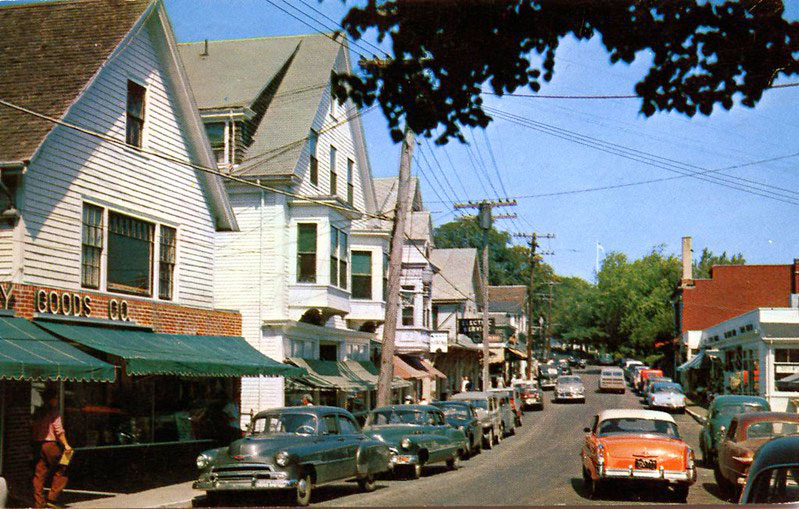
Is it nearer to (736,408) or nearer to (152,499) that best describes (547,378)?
(736,408)

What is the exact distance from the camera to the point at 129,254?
1942 cm

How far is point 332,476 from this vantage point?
1569 centimetres

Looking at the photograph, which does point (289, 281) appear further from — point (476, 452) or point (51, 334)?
point (51, 334)

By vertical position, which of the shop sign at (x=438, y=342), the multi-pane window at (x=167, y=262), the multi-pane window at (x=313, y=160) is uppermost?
the multi-pane window at (x=313, y=160)

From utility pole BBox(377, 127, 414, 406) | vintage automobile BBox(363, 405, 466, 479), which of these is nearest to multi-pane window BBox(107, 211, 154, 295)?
vintage automobile BBox(363, 405, 466, 479)

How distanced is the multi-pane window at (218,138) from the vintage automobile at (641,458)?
52.7ft

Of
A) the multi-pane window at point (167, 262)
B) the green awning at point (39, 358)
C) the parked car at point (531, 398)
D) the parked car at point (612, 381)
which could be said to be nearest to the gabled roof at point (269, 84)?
the multi-pane window at point (167, 262)

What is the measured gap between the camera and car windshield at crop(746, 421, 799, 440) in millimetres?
16797

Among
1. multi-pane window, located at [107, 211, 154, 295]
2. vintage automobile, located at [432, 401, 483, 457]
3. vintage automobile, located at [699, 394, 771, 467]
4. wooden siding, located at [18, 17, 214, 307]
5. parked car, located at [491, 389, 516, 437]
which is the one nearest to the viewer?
wooden siding, located at [18, 17, 214, 307]

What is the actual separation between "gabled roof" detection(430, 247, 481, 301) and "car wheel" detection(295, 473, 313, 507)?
4818 centimetres

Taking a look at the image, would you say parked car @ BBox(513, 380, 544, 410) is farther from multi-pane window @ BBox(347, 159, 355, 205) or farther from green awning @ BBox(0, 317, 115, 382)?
green awning @ BBox(0, 317, 115, 382)

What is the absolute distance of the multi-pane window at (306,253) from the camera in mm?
28827

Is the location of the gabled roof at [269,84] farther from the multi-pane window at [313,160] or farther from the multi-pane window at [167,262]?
the multi-pane window at [167,262]

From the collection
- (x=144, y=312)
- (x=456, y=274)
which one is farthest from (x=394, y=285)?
(x=456, y=274)
